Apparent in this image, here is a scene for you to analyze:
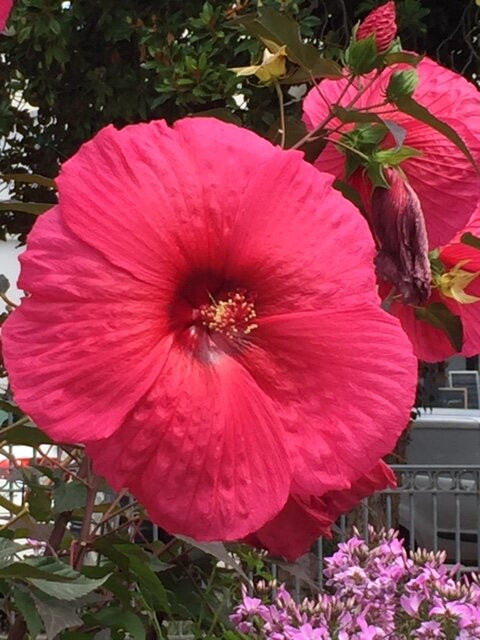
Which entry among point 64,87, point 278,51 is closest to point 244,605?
point 278,51

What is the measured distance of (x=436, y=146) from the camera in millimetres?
475

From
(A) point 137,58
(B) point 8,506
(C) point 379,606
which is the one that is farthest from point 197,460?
(A) point 137,58

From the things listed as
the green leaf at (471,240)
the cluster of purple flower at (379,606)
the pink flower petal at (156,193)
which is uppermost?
the green leaf at (471,240)

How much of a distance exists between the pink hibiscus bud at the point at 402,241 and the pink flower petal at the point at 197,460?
0.11m

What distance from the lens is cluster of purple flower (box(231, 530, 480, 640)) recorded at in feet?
4.29

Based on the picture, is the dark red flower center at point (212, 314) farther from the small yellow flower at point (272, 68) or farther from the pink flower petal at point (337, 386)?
the small yellow flower at point (272, 68)

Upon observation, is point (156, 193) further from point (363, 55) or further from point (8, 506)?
point (8, 506)

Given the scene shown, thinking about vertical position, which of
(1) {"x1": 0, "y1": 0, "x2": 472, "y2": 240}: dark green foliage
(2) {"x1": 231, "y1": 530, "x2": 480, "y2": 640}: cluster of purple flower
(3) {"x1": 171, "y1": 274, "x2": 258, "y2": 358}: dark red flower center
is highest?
(1) {"x1": 0, "y1": 0, "x2": 472, "y2": 240}: dark green foliage

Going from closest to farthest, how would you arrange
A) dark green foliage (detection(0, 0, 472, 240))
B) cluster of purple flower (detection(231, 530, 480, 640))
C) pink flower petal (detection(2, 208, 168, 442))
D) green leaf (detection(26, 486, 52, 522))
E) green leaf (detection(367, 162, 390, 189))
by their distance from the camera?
1. pink flower petal (detection(2, 208, 168, 442))
2. green leaf (detection(367, 162, 390, 189))
3. green leaf (detection(26, 486, 52, 522))
4. cluster of purple flower (detection(231, 530, 480, 640))
5. dark green foliage (detection(0, 0, 472, 240))

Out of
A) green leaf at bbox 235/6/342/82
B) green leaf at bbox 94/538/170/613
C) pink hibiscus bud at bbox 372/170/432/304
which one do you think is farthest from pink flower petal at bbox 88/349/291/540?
green leaf at bbox 94/538/170/613

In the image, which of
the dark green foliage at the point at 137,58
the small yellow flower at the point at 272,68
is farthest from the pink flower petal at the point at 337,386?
the dark green foliage at the point at 137,58

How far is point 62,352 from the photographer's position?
1.13 feet

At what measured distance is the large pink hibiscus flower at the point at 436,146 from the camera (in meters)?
0.46

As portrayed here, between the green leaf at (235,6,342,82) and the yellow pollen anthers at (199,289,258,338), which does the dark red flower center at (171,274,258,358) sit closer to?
the yellow pollen anthers at (199,289,258,338)
